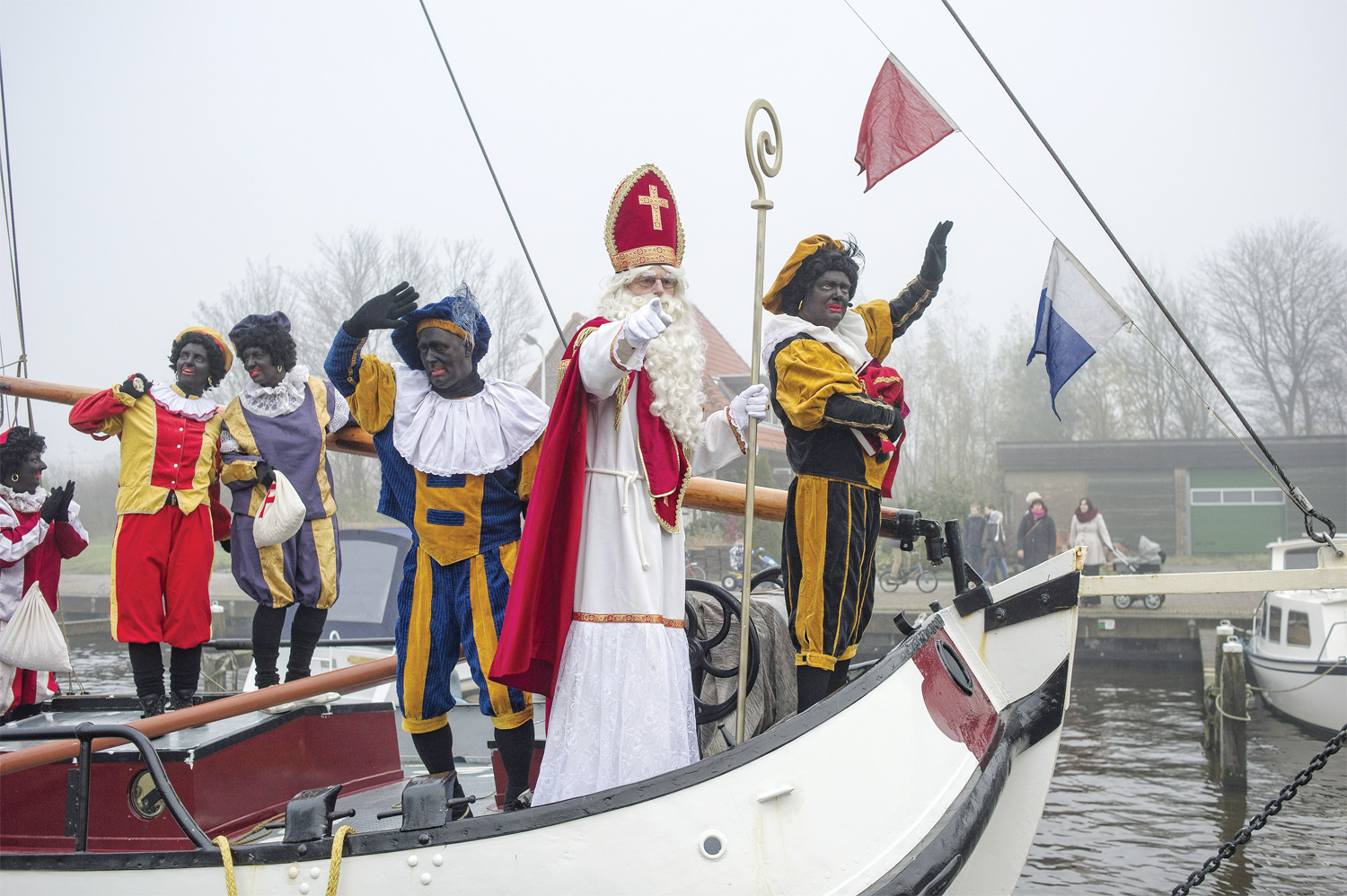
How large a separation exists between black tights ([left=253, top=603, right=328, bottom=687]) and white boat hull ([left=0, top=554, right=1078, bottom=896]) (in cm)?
178

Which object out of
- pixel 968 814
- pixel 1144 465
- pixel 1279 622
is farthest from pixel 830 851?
pixel 1144 465

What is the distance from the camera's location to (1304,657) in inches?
408

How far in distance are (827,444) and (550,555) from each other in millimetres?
1057

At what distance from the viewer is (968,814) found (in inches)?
80.4

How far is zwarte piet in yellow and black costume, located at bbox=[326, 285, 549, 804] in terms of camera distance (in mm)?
2756

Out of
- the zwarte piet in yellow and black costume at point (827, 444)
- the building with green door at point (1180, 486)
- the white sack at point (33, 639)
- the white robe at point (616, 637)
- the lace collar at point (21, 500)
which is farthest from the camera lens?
the building with green door at point (1180, 486)

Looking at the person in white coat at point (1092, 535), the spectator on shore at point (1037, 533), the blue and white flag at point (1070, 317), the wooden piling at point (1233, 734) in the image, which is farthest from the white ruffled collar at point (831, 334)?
the person in white coat at point (1092, 535)

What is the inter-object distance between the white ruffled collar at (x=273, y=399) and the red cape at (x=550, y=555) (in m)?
1.93

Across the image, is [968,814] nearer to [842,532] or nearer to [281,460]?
[842,532]

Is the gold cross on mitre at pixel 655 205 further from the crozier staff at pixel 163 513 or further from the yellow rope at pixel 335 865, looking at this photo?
the crozier staff at pixel 163 513

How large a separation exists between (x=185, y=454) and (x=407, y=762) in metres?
1.84

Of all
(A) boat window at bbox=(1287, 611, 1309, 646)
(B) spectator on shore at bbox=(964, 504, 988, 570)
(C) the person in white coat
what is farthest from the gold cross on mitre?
(B) spectator on shore at bbox=(964, 504, 988, 570)

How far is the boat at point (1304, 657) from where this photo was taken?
991cm

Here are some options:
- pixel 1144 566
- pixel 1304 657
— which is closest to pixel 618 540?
pixel 1304 657
